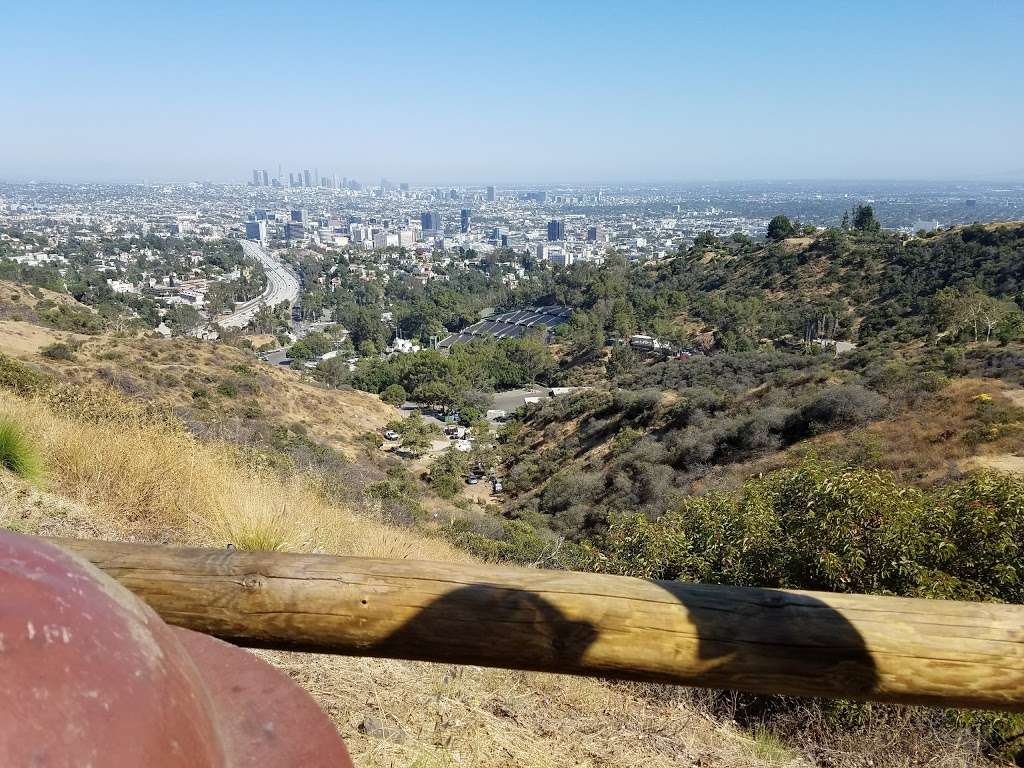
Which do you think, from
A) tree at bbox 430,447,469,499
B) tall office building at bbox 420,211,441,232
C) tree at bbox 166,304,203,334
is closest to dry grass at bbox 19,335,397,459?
tree at bbox 430,447,469,499

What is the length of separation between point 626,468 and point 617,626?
13.7 metres

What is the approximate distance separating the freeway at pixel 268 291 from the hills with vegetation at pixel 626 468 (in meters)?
29.0

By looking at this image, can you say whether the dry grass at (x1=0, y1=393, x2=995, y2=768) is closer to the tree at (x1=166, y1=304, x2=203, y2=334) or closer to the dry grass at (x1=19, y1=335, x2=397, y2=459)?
the dry grass at (x1=19, y1=335, x2=397, y2=459)

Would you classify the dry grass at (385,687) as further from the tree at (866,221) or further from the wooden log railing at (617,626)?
the tree at (866,221)

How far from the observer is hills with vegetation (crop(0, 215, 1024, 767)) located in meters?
2.48

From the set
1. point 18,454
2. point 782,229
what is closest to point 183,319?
point 782,229

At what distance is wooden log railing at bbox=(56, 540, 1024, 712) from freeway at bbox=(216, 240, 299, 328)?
2352 inches

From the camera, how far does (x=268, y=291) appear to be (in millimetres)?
80812

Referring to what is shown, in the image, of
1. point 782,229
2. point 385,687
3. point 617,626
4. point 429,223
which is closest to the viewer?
point 617,626

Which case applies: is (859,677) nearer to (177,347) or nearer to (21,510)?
(21,510)

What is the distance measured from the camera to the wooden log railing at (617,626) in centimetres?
129

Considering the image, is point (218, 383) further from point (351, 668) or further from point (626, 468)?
point (351, 668)

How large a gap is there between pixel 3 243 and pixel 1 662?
102m

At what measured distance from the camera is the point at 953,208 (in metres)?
107
